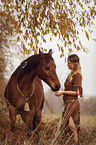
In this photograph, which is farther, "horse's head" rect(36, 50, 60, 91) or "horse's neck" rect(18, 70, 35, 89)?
"horse's neck" rect(18, 70, 35, 89)

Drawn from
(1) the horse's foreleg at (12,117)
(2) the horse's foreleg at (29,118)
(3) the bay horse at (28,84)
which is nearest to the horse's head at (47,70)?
(3) the bay horse at (28,84)

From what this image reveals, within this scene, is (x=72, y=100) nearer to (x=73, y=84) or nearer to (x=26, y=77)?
(x=73, y=84)

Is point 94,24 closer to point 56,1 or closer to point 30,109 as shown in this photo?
point 56,1

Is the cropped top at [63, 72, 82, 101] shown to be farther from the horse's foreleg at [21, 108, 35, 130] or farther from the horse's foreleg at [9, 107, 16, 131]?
the horse's foreleg at [9, 107, 16, 131]

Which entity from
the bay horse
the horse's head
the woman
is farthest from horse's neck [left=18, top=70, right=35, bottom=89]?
the woman

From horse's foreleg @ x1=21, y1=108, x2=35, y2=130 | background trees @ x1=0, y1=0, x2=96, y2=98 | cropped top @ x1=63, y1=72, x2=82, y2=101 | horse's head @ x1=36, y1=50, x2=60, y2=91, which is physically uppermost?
background trees @ x1=0, y1=0, x2=96, y2=98

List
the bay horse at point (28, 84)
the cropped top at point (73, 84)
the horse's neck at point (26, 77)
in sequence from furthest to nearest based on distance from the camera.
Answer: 1. the horse's neck at point (26, 77)
2. the bay horse at point (28, 84)
3. the cropped top at point (73, 84)

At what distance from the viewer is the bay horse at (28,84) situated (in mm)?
2780

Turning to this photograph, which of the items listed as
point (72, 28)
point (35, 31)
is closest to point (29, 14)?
point (35, 31)

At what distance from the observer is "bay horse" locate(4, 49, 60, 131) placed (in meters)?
2.78

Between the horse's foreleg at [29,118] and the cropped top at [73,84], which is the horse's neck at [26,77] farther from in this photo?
the cropped top at [73,84]

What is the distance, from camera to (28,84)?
9.68 feet

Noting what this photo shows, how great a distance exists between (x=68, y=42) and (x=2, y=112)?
2.31 meters

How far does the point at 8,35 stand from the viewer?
22.6 ft
